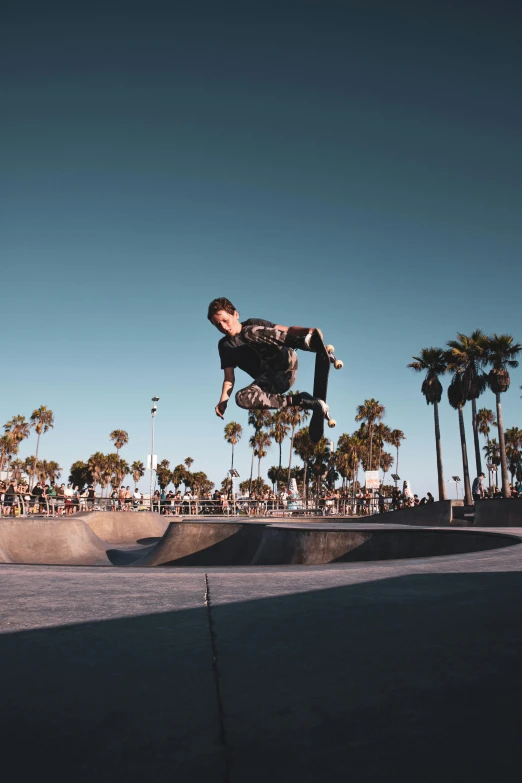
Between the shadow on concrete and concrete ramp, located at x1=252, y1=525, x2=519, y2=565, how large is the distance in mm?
4788

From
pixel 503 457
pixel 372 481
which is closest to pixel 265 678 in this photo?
pixel 372 481

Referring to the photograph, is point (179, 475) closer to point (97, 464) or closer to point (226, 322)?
point (97, 464)

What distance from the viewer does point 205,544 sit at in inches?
472

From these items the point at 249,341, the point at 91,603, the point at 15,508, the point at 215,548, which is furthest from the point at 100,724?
the point at 15,508

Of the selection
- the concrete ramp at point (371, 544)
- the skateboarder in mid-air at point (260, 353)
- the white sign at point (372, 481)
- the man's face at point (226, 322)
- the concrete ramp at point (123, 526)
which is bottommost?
the concrete ramp at point (123, 526)

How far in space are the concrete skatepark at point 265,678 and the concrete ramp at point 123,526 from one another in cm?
1510

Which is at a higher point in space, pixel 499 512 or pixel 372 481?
pixel 372 481

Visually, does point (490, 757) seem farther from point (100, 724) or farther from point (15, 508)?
point (15, 508)

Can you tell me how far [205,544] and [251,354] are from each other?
6.27 m

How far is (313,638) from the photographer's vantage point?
183 cm

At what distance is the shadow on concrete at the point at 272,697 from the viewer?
1.04 metres

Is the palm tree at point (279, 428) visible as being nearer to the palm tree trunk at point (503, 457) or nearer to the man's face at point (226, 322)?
the palm tree trunk at point (503, 457)

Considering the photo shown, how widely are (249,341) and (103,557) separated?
7825 millimetres

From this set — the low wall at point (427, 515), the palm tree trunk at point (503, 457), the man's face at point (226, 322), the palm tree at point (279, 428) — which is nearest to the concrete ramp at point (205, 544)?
the man's face at point (226, 322)
